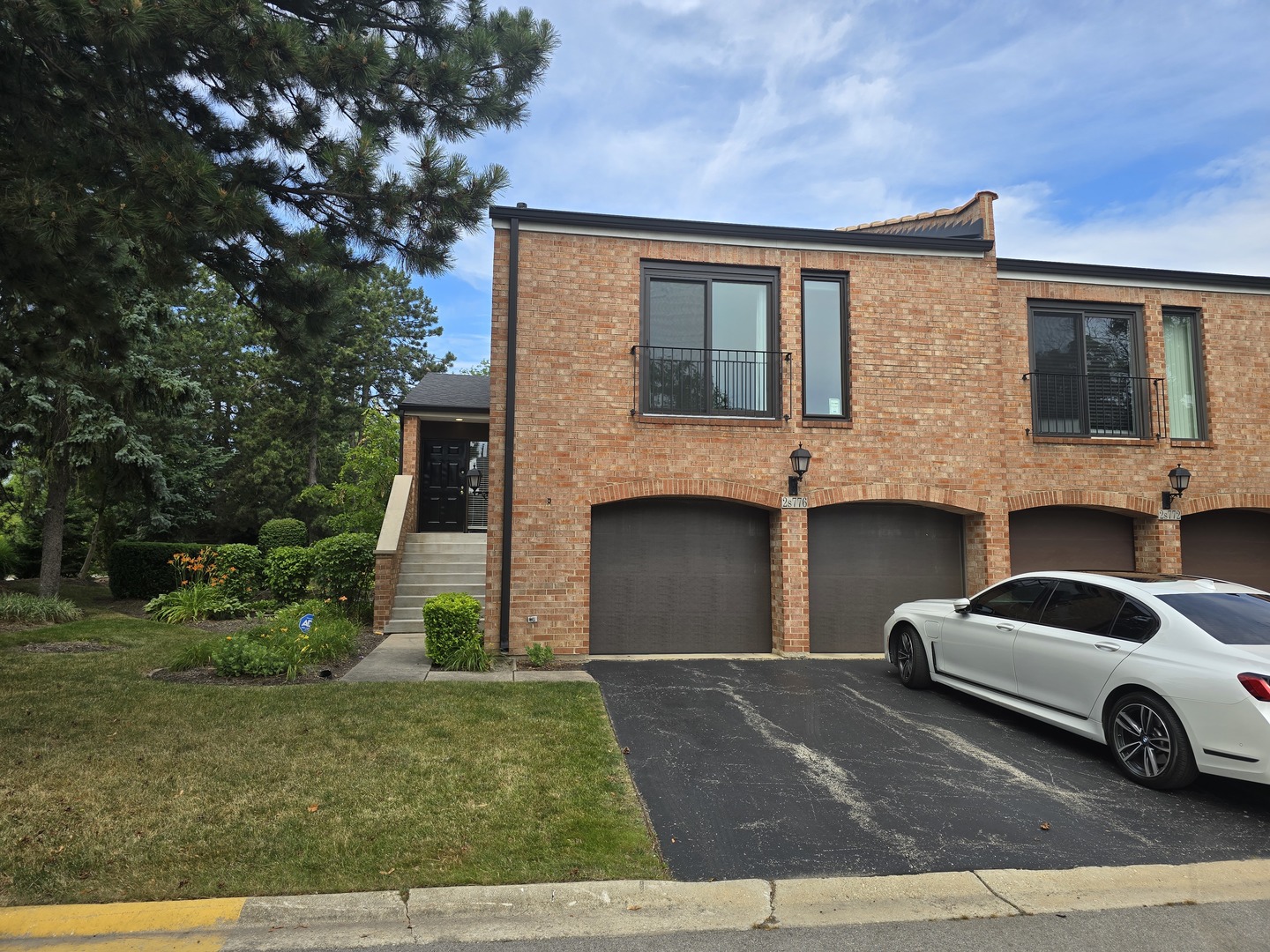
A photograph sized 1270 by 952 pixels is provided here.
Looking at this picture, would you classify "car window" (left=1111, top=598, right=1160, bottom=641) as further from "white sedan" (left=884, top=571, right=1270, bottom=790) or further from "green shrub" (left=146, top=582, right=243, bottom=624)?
"green shrub" (left=146, top=582, right=243, bottom=624)

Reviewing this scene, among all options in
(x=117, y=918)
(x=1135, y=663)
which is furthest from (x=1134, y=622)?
(x=117, y=918)

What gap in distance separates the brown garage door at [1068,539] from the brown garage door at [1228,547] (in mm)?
1121

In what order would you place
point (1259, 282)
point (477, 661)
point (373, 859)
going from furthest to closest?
point (1259, 282)
point (477, 661)
point (373, 859)

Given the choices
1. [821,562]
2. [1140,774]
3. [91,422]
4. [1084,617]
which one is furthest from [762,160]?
[91,422]

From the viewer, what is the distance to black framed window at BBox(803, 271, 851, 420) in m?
10.0

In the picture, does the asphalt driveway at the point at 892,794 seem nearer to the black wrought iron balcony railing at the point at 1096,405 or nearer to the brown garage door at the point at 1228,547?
the black wrought iron balcony railing at the point at 1096,405

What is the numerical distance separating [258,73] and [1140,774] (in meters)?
8.25

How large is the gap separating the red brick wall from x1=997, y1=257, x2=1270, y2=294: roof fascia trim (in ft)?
0.56

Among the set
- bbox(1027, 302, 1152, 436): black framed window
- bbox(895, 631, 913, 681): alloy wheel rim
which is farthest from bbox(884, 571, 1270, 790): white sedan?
bbox(1027, 302, 1152, 436): black framed window

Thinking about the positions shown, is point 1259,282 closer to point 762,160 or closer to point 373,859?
point 762,160

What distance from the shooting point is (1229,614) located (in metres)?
5.20

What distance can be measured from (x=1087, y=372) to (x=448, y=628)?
32.8 ft

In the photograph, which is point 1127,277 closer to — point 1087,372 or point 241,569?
point 1087,372

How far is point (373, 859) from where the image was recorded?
3643mm
